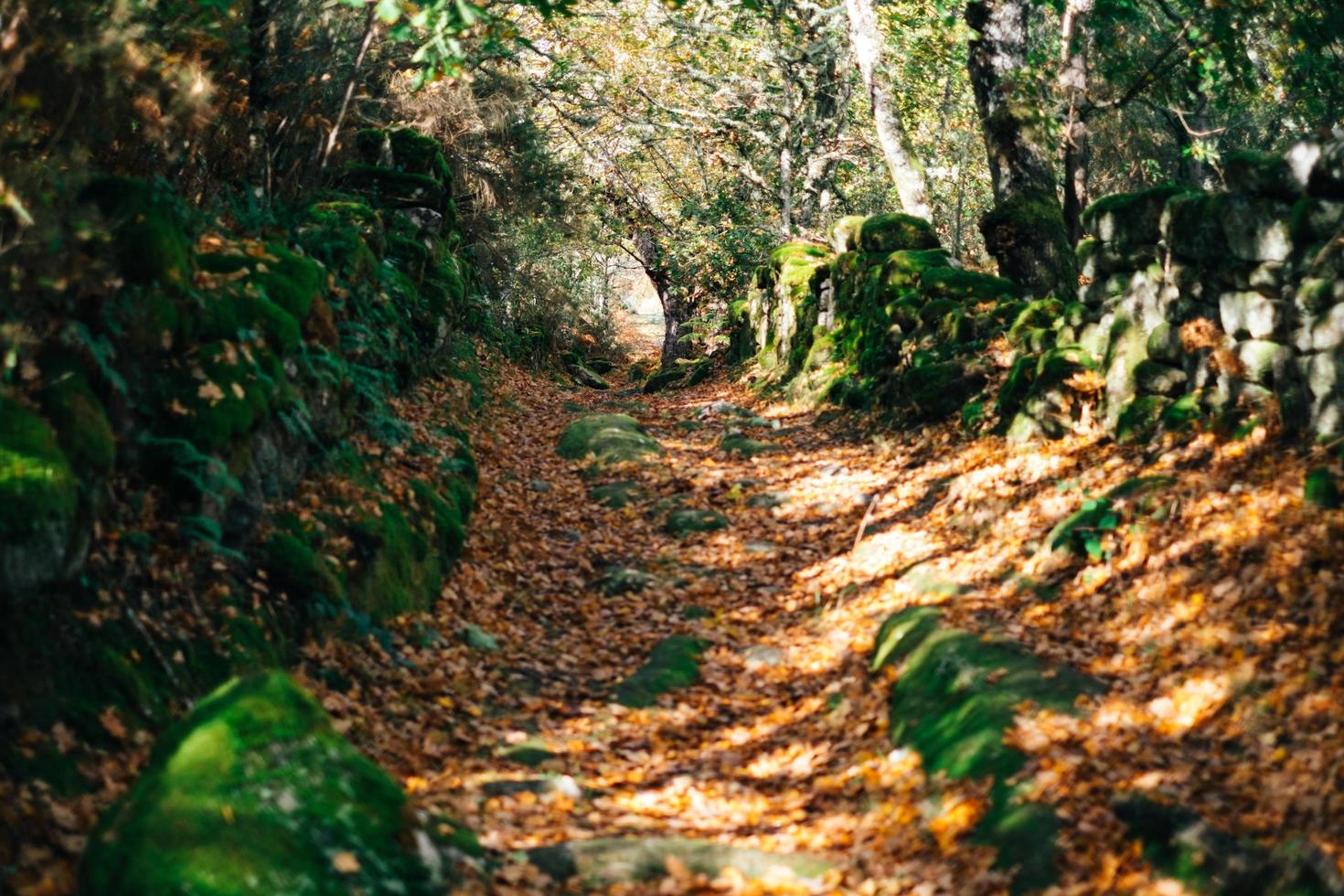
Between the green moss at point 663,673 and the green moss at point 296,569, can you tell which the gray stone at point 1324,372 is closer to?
the green moss at point 663,673

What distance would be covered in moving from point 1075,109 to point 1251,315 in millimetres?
7010

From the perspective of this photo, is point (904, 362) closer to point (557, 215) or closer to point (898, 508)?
point (898, 508)

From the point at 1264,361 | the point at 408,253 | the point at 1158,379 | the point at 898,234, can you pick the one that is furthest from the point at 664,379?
the point at 1264,361

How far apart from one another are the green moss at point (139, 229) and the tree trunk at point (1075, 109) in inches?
437

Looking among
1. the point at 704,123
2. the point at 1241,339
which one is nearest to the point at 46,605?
the point at 1241,339

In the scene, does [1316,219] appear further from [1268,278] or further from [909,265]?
[909,265]

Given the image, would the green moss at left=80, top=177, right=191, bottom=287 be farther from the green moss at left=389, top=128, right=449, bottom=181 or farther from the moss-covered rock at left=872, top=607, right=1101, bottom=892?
the green moss at left=389, top=128, right=449, bottom=181

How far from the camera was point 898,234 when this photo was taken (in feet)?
54.2

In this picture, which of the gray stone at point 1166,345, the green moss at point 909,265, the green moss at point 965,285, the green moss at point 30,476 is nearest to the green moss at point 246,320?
the green moss at point 30,476

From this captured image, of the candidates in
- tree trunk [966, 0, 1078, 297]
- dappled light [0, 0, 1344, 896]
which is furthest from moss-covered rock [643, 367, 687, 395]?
tree trunk [966, 0, 1078, 297]

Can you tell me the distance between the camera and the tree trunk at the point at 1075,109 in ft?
45.2

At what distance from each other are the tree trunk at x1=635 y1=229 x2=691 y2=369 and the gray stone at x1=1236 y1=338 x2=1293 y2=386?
21.3 m

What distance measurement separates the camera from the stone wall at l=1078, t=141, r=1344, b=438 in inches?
275

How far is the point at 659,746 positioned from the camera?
6.78 metres
